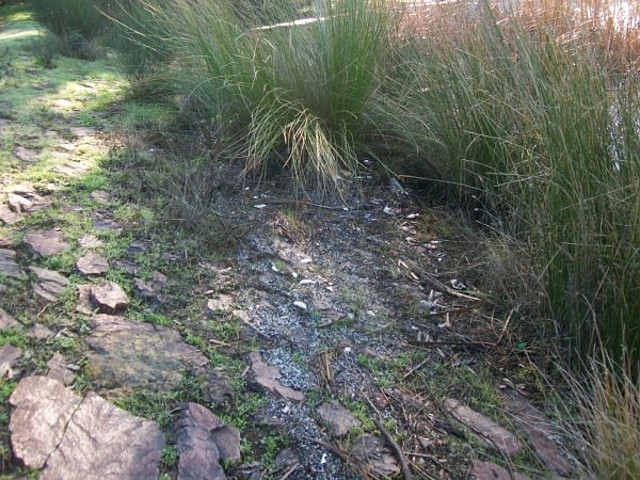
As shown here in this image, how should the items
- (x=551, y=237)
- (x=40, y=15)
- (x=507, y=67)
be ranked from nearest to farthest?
(x=551, y=237) → (x=507, y=67) → (x=40, y=15)

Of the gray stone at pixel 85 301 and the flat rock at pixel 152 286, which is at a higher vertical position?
the gray stone at pixel 85 301

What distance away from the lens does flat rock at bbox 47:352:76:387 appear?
217cm

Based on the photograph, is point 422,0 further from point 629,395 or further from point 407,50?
point 629,395

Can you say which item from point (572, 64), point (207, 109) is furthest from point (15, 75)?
point (572, 64)

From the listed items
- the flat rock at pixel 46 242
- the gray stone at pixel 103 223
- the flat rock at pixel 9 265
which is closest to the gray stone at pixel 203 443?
the flat rock at pixel 9 265

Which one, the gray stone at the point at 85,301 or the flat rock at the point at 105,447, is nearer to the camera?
the flat rock at the point at 105,447

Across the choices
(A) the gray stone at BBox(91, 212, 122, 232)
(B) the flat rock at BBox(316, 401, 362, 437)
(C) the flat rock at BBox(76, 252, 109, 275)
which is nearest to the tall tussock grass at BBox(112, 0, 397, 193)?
(A) the gray stone at BBox(91, 212, 122, 232)

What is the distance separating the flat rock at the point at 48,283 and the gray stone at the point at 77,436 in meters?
0.49

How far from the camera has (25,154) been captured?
3775 millimetres

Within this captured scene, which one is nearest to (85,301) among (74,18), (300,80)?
(300,80)

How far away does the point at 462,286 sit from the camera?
3.01m

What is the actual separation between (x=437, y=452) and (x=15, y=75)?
4671 millimetres

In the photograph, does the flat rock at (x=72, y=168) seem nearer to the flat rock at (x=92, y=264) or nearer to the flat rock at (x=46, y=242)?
the flat rock at (x=46, y=242)

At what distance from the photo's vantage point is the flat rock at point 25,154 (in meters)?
3.71
